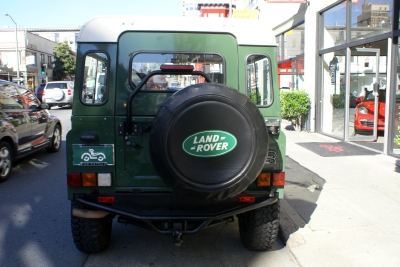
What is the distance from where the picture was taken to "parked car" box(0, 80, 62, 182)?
722 centimetres

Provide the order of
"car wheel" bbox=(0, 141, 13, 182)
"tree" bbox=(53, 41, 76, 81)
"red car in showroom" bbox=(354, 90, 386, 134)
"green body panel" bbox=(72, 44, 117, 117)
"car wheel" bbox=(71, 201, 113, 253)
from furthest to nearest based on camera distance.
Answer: "tree" bbox=(53, 41, 76, 81) → "red car in showroom" bbox=(354, 90, 386, 134) → "car wheel" bbox=(0, 141, 13, 182) → "car wheel" bbox=(71, 201, 113, 253) → "green body panel" bbox=(72, 44, 117, 117)

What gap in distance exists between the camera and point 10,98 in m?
7.72

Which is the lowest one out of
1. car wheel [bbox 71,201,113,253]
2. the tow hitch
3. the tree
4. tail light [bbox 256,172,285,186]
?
car wheel [bbox 71,201,113,253]

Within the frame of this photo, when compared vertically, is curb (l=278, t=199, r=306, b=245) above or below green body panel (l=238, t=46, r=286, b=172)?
below

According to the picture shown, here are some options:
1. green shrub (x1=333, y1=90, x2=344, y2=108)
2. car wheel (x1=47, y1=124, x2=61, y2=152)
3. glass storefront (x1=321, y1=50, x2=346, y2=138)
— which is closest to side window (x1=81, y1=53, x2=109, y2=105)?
car wheel (x1=47, y1=124, x2=61, y2=152)

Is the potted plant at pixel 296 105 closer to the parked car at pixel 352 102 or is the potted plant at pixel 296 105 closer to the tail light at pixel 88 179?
the parked car at pixel 352 102

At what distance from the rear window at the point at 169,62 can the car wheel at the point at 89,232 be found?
1.37m

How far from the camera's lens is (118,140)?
12.3 ft

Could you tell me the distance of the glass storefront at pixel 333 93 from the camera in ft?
35.9

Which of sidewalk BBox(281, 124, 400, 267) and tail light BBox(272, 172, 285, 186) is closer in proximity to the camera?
tail light BBox(272, 172, 285, 186)

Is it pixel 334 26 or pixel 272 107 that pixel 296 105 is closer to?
pixel 334 26

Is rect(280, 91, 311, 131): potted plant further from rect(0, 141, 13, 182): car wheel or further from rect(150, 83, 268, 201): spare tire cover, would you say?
rect(150, 83, 268, 201): spare tire cover

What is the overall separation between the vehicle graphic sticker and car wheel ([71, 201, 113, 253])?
0.43 m

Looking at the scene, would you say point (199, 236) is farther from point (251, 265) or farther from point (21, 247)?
point (21, 247)
